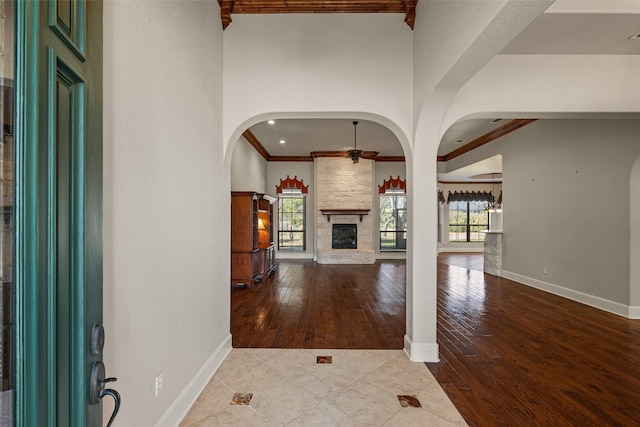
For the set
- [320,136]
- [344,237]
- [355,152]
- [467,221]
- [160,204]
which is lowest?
[344,237]

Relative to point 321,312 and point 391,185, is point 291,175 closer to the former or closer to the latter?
point 391,185

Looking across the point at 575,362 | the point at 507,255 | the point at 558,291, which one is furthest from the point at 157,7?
the point at 507,255

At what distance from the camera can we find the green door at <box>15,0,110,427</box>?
2.14 feet

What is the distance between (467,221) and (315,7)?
1208 cm

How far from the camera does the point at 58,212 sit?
0.75m

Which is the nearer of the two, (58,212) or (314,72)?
(58,212)

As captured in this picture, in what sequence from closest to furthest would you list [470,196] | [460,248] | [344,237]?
[344,237] < [460,248] < [470,196]

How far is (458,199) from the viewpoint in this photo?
12.9m

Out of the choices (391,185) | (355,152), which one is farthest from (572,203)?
(391,185)

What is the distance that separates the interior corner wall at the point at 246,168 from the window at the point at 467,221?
8220 mm

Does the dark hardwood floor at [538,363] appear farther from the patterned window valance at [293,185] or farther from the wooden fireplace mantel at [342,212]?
the patterned window valance at [293,185]

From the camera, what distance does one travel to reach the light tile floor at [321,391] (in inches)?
82.6

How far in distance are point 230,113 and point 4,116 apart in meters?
2.52

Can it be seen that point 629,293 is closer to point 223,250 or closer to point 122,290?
point 223,250
